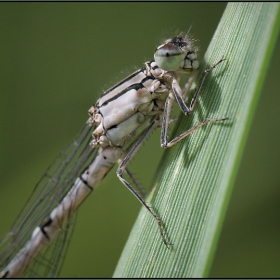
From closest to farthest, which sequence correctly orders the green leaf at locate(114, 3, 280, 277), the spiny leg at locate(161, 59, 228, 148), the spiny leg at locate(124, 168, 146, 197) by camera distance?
1. the green leaf at locate(114, 3, 280, 277)
2. the spiny leg at locate(161, 59, 228, 148)
3. the spiny leg at locate(124, 168, 146, 197)

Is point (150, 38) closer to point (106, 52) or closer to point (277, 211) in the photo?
point (106, 52)

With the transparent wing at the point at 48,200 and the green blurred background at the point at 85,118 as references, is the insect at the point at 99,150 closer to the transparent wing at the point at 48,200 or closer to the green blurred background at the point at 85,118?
the transparent wing at the point at 48,200

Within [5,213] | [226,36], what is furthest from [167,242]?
[5,213]

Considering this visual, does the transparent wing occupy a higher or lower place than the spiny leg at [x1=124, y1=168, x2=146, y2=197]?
higher

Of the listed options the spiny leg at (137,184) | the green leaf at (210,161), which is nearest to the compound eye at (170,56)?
the green leaf at (210,161)

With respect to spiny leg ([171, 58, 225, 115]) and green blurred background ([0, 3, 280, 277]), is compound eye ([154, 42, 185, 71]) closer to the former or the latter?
spiny leg ([171, 58, 225, 115])

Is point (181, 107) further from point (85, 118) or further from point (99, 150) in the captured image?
point (85, 118)

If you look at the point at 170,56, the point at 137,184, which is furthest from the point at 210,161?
the point at 137,184

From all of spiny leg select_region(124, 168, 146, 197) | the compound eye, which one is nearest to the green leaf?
the compound eye
